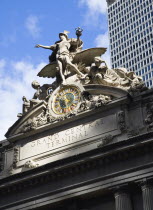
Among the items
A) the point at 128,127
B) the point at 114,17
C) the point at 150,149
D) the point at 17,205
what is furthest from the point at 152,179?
the point at 114,17

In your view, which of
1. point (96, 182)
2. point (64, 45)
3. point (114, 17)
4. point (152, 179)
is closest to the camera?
point (152, 179)

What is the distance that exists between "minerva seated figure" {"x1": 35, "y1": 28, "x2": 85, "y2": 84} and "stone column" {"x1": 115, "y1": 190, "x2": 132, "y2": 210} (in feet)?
23.4

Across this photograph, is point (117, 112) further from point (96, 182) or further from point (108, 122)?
point (96, 182)

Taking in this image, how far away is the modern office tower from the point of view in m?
63.8

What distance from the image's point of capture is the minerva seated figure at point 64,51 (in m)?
26.4

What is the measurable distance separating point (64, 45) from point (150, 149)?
9.01 m

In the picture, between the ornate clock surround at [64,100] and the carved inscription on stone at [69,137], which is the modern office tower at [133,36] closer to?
the ornate clock surround at [64,100]

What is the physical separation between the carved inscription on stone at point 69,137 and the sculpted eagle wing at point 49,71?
14.4 feet

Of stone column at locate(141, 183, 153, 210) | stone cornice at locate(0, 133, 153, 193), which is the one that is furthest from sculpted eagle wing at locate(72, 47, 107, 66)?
stone column at locate(141, 183, 153, 210)

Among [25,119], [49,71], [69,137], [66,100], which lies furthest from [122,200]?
[49,71]

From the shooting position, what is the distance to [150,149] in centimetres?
2098

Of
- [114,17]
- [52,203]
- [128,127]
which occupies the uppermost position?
[114,17]

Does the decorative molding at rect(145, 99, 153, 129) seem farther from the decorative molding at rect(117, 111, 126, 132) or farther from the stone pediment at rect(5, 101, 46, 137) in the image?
the stone pediment at rect(5, 101, 46, 137)

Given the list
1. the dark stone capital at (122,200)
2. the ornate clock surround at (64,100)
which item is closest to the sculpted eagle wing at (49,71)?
the ornate clock surround at (64,100)
